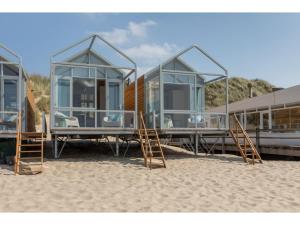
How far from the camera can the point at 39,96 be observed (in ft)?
133

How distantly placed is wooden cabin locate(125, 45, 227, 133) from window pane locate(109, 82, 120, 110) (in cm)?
152

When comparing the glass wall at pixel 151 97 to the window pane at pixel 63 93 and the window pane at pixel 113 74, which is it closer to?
the window pane at pixel 113 74

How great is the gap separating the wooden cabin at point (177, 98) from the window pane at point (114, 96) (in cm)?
152

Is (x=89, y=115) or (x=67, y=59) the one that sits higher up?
(x=67, y=59)

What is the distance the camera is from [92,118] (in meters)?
14.0

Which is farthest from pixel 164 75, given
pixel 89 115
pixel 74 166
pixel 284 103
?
pixel 284 103

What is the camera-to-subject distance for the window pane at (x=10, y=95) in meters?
14.1

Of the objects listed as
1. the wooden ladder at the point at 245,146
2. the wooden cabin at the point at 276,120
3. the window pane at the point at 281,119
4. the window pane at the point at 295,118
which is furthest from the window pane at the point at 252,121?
the wooden ladder at the point at 245,146

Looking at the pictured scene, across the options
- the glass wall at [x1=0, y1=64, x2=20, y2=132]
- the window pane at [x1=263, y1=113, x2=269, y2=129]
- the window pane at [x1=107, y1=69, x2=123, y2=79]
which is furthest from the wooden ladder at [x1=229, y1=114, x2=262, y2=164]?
the glass wall at [x1=0, y1=64, x2=20, y2=132]

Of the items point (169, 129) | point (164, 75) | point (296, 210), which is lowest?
point (296, 210)

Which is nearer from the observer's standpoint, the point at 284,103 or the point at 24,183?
the point at 24,183

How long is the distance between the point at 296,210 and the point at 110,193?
12.4ft
